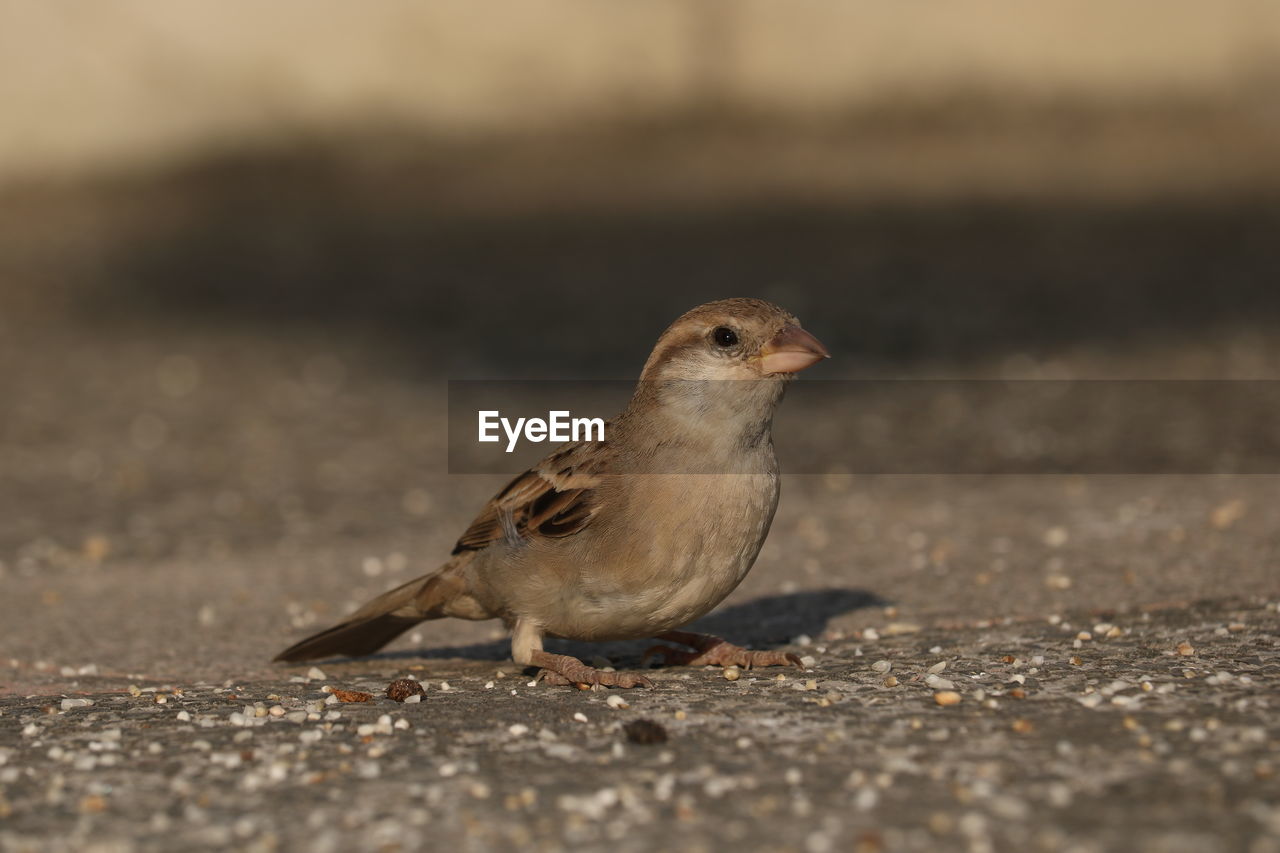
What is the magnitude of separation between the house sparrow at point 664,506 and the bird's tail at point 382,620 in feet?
1.08

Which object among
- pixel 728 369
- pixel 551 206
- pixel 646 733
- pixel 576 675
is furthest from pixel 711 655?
pixel 551 206

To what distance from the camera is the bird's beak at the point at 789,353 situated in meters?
4.65

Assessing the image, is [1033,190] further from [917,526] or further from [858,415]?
[917,526]

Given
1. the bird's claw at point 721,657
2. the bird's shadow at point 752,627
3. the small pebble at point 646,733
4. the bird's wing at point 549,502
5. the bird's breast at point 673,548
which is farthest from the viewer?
the bird's shadow at point 752,627

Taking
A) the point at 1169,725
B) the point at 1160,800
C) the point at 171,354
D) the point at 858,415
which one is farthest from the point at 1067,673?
the point at 171,354

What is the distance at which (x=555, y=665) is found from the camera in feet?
15.9

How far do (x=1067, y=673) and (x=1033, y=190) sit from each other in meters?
12.2

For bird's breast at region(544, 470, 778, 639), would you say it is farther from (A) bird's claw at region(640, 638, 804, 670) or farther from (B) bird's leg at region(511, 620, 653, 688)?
(A) bird's claw at region(640, 638, 804, 670)

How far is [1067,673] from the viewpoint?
4602 mm

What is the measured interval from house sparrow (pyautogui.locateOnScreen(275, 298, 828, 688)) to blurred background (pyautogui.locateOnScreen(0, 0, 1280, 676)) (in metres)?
4.22

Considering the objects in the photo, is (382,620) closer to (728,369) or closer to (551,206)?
(728,369)

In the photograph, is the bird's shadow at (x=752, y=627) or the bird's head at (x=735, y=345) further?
the bird's shadow at (x=752, y=627)

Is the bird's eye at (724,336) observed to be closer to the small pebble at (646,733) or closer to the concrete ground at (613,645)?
the concrete ground at (613,645)

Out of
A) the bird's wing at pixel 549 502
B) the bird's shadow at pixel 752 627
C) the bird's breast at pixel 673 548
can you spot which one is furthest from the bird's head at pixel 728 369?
the bird's shadow at pixel 752 627
